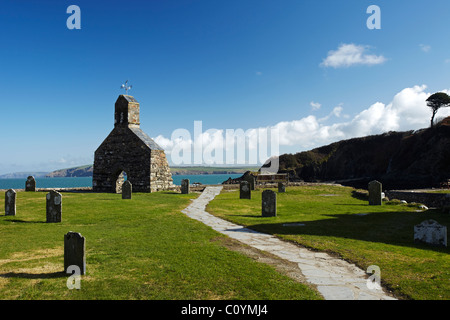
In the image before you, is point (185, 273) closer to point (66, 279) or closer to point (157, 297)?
point (157, 297)

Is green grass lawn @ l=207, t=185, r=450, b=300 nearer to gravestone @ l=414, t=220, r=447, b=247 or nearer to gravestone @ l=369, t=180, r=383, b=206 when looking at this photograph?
gravestone @ l=414, t=220, r=447, b=247

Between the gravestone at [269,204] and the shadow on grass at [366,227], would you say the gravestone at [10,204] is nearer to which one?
the shadow on grass at [366,227]

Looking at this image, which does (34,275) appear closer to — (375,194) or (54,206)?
(54,206)

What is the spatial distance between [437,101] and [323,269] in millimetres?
61471

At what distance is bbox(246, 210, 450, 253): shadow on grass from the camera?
9.21m

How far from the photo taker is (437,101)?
177 feet

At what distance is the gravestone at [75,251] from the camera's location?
6035 millimetres

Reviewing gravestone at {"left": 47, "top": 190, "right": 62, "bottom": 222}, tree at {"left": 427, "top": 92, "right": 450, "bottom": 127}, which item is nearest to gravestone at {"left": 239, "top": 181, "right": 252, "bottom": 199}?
gravestone at {"left": 47, "top": 190, "right": 62, "bottom": 222}

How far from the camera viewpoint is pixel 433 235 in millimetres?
8281
